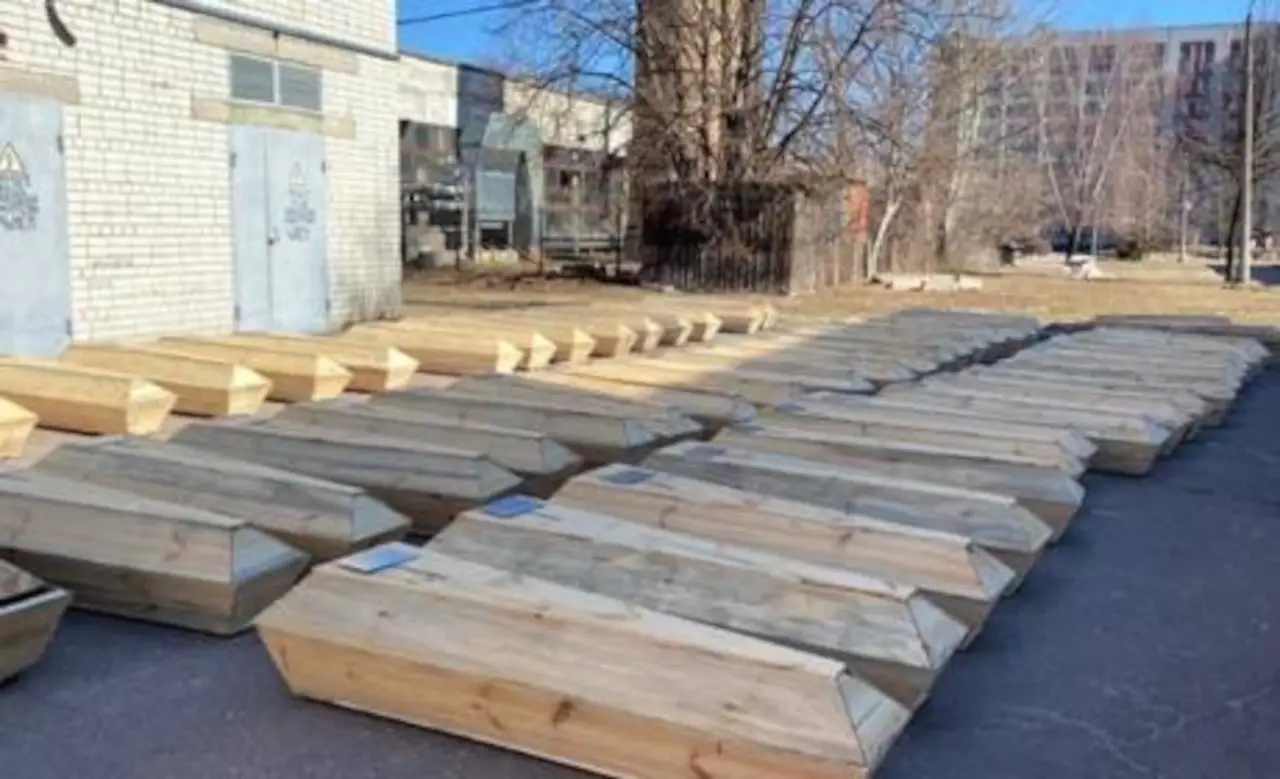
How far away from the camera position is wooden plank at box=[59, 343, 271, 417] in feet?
23.5

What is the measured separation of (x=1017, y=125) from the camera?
38.2 meters

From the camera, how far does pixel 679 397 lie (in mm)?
7168

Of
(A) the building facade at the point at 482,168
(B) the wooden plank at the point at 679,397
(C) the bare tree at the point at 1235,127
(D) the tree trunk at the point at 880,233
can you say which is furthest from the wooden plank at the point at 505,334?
(C) the bare tree at the point at 1235,127

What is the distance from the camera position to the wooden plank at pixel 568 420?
583 centimetres

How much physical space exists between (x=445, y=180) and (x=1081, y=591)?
24.4 meters

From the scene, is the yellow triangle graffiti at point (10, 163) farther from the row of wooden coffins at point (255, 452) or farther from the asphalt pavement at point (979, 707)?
the asphalt pavement at point (979, 707)

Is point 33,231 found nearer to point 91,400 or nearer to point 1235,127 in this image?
point 91,400

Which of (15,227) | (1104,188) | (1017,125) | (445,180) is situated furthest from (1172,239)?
(15,227)

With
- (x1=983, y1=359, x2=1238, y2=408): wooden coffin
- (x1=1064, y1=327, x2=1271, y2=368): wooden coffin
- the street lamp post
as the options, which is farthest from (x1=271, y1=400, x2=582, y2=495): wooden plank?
the street lamp post

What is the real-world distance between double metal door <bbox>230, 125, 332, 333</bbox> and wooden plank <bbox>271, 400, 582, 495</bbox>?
5.12 metres

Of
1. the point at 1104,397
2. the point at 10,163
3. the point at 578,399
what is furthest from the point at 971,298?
the point at 10,163

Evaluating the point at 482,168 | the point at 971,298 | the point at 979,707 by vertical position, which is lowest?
the point at 979,707

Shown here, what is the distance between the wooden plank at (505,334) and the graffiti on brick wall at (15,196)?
8.60ft

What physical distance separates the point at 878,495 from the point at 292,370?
4684 millimetres
